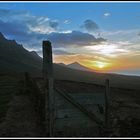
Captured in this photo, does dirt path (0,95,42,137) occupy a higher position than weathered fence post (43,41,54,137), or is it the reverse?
weathered fence post (43,41,54,137)

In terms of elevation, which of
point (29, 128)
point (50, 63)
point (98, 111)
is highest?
point (50, 63)

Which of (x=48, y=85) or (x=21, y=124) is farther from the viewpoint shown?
(x=21, y=124)

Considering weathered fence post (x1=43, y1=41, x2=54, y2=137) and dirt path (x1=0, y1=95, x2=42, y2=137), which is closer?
weathered fence post (x1=43, y1=41, x2=54, y2=137)

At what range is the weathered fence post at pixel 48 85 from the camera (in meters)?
10.1

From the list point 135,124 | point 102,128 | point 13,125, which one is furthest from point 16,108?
point 102,128

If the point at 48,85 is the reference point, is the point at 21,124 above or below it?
below

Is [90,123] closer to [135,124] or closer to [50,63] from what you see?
[50,63]

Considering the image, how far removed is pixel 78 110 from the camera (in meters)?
10.6

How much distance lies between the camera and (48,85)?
1010 centimetres

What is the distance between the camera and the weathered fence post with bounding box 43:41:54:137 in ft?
33.2

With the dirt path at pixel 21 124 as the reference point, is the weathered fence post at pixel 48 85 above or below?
above

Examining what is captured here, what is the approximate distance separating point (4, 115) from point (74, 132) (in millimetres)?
11672

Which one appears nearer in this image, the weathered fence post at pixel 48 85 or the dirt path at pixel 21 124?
the weathered fence post at pixel 48 85

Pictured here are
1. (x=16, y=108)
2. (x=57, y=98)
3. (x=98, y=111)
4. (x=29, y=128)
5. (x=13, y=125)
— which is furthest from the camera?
(x=16, y=108)
